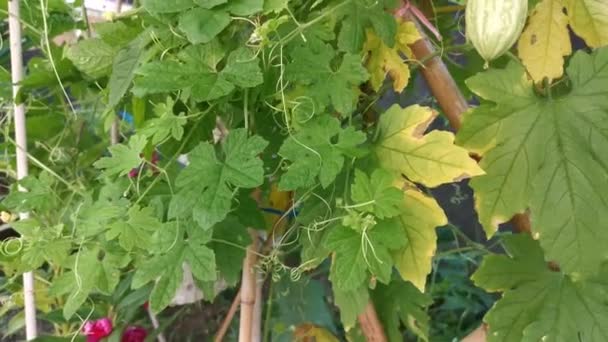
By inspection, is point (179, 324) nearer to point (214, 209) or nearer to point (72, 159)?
point (72, 159)

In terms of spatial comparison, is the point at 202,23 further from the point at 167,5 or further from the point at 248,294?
the point at 248,294

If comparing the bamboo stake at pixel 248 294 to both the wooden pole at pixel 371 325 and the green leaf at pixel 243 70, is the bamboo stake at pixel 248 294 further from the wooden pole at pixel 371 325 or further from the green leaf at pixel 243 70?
the green leaf at pixel 243 70

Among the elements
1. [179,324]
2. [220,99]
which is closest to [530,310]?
[220,99]

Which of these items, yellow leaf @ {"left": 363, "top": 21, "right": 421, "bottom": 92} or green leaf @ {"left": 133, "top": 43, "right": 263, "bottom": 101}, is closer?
Result: green leaf @ {"left": 133, "top": 43, "right": 263, "bottom": 101}

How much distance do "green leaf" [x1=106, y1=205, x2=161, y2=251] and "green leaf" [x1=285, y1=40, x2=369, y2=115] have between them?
0.20m

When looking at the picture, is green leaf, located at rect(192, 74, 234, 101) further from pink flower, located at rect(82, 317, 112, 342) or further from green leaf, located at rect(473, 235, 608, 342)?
pink flower, located at rect(82, 317, 112, 342)

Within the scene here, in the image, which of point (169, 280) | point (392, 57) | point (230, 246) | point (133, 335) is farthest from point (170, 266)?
point (133, 335)

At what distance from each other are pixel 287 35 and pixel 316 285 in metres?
1.04

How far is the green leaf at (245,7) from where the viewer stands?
2.24 feet

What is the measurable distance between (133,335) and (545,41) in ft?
2.43

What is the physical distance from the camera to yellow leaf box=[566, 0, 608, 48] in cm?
80

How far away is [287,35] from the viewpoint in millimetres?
743

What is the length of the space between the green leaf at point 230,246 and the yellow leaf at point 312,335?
25 centimetres

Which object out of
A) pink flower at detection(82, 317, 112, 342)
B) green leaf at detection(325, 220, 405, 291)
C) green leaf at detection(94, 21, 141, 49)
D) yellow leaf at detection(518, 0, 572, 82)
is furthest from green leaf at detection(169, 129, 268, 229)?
pink flower at detection(82, 317, 112, 342)
